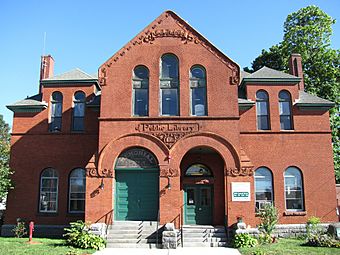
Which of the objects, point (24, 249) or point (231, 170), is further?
point (231, 170)

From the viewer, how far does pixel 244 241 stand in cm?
1725

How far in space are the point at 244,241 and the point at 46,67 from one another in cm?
1799

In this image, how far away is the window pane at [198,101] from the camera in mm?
20406

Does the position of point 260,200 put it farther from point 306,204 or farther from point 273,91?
point 273,91

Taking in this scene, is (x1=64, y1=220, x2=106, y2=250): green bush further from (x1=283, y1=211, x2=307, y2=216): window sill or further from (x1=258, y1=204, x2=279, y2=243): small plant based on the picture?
(x1=283, y1=211, x2=307, y2=216): window sill

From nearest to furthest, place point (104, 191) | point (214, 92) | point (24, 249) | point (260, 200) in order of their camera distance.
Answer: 1. point (24, 249)
2. point (104, 191)
3. point (214, 92)
4. point (260, 200)

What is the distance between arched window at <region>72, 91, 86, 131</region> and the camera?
23359mm

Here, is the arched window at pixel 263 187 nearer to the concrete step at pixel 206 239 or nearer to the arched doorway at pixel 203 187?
the arched doorway at pixel 203 187

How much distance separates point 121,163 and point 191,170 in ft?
15.1

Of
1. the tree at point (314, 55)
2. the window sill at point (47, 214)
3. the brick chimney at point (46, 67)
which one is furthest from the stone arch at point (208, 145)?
the tree at point (314, 55)

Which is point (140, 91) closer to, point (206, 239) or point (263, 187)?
point (206, 239)

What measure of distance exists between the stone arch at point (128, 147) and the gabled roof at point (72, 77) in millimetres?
5835

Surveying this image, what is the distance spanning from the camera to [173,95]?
68.1ft

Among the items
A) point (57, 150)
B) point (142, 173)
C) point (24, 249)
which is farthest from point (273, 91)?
point (24, 249)
